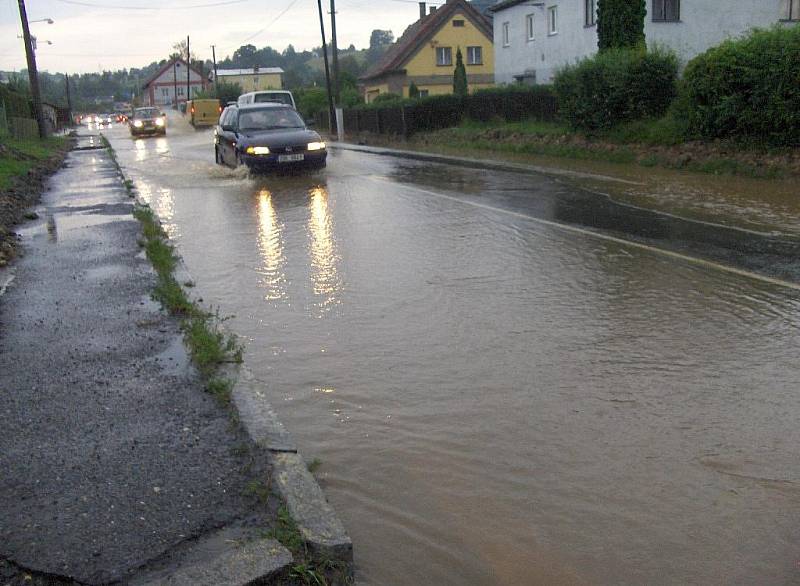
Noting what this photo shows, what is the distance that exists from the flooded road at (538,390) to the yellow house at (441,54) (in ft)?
160

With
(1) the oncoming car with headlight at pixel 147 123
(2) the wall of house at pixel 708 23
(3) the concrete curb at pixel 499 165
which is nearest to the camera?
(3) the concrete curb at pixel 499 165

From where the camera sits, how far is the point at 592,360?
5457mm

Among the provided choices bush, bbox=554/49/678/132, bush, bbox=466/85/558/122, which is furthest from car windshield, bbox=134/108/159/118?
bush, bbox=554/49/678/132

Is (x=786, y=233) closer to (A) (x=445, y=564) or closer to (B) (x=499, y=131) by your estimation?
(A) (x=445, y=564)

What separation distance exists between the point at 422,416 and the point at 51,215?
10.6m

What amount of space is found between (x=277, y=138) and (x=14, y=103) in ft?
89.5

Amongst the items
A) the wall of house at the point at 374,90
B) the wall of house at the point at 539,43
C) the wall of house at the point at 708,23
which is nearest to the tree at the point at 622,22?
the wall of house at the point at 708,23

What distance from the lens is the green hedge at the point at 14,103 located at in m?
36.6

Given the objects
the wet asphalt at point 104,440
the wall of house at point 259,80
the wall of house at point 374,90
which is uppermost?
the wall of house at point 259,80

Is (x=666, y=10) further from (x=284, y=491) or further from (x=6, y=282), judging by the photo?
(x=284, y=491)

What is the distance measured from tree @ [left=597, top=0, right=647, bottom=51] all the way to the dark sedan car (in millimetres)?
9493

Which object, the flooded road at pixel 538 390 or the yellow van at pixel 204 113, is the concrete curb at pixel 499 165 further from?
the yellow van at pixel 204 113

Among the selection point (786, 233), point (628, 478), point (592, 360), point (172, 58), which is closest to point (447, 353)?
point (592, 360)

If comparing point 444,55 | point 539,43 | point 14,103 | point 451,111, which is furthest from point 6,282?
point 444,55
